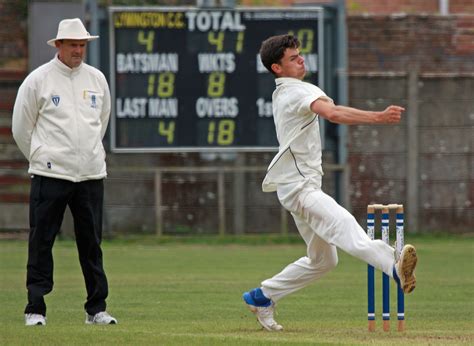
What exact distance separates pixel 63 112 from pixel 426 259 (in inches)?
365

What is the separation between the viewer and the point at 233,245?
21.9 meters

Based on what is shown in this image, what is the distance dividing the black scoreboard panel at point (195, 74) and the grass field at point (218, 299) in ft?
6.05

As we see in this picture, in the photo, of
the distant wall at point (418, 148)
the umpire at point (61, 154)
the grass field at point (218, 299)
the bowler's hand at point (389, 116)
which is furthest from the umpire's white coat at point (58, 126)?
the distant wall at point (418, 148)

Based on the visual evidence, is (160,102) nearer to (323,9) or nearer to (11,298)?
(323,9)

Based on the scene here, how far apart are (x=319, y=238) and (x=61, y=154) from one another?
2.17 m

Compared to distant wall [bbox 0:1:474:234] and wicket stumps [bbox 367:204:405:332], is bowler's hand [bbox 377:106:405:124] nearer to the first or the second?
wicket stumps [bbox 367:204:405:332]

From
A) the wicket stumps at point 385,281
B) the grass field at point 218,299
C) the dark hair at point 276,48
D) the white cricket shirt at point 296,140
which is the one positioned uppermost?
the dark hair at point 276,48

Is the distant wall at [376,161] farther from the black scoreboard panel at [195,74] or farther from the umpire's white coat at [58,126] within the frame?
the umpire's white coat at [58,126]

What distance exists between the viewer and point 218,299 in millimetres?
13352

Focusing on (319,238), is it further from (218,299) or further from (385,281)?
(218,299)

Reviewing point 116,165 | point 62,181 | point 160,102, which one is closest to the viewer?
point 62,181

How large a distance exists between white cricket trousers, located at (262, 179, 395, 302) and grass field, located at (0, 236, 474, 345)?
421mm

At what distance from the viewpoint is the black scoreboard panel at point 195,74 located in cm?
2134

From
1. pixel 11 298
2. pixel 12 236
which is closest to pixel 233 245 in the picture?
pixel 12 236
